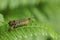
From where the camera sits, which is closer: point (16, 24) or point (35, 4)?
point (16, 24)

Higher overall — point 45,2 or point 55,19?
point 45,2

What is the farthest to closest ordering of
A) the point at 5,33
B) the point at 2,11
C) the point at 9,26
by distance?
the point at 2,11, the point at 9,26, the point at 5,33

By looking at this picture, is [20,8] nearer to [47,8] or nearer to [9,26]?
[47,8]

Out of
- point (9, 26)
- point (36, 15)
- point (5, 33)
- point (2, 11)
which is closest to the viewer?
point (5, 33)

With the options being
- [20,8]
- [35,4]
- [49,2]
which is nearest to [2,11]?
[20,8]

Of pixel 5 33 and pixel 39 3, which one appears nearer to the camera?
pixel 5 33

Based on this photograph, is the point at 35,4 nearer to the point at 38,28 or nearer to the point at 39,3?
the point at 39,3
